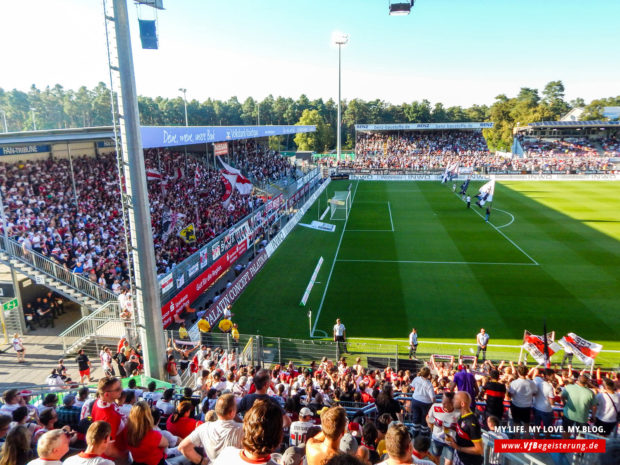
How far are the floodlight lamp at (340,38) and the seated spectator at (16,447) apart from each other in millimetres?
70492

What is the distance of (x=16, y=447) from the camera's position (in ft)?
13.3

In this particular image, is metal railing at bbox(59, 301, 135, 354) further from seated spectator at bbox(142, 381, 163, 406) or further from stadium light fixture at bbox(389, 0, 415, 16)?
stadium light fixture at bbox(389, 0, 415, 16)

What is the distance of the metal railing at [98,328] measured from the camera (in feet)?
48.5

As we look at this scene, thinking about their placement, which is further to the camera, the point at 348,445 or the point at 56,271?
the point at 56,271

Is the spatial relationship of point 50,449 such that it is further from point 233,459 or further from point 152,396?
point 152,396

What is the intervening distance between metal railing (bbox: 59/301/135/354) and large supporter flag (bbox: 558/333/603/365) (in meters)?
13.4

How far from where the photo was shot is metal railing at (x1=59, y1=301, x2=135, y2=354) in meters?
14.8

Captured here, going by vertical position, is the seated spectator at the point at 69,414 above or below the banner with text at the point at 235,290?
above

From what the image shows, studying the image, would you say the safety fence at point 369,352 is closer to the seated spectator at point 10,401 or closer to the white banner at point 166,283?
the white banner at point 166,283

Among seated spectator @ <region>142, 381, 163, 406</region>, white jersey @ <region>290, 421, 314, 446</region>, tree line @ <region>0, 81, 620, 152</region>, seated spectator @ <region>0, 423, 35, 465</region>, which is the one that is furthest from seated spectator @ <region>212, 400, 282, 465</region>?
tree line @ <region>0, 81, 620, 152</region>

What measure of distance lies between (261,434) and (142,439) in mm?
2164

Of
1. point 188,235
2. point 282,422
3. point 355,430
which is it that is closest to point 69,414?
point 355,430

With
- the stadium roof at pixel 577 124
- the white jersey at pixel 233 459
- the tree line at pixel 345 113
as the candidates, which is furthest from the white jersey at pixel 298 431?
the stadium roof at pixel 577 124

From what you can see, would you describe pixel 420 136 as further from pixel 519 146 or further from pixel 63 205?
pixel 63 205
